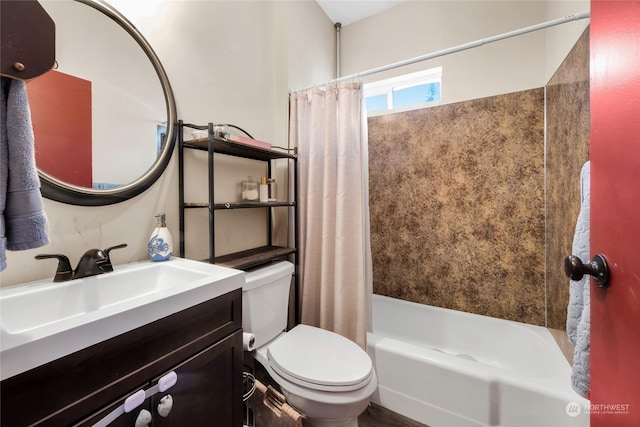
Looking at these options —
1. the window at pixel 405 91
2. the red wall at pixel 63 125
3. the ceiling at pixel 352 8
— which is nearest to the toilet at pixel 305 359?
the red wall at pixel 63 125

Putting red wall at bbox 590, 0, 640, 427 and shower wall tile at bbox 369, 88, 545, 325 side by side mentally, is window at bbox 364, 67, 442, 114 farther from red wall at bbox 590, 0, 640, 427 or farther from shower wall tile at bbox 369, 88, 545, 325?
red wall at bbox 590, 0, 640, 427

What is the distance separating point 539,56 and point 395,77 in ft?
3.17

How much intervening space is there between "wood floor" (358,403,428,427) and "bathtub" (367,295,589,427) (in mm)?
31

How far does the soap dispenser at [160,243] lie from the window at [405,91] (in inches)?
66.8

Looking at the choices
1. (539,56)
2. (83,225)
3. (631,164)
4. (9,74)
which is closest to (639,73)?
(631,164)

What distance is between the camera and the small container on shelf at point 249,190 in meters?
1.55

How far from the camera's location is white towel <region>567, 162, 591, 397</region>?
73cm

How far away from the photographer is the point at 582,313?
79 centimetres

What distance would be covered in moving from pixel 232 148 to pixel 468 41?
1.94 meters

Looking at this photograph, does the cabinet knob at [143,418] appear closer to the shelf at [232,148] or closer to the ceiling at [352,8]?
the shelf at [232,148]

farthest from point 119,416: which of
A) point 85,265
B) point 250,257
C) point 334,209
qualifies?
point 334,209

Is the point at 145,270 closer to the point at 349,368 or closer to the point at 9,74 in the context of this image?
the point at 9,74

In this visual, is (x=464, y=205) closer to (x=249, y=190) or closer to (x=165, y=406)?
(x=249, y=190)
